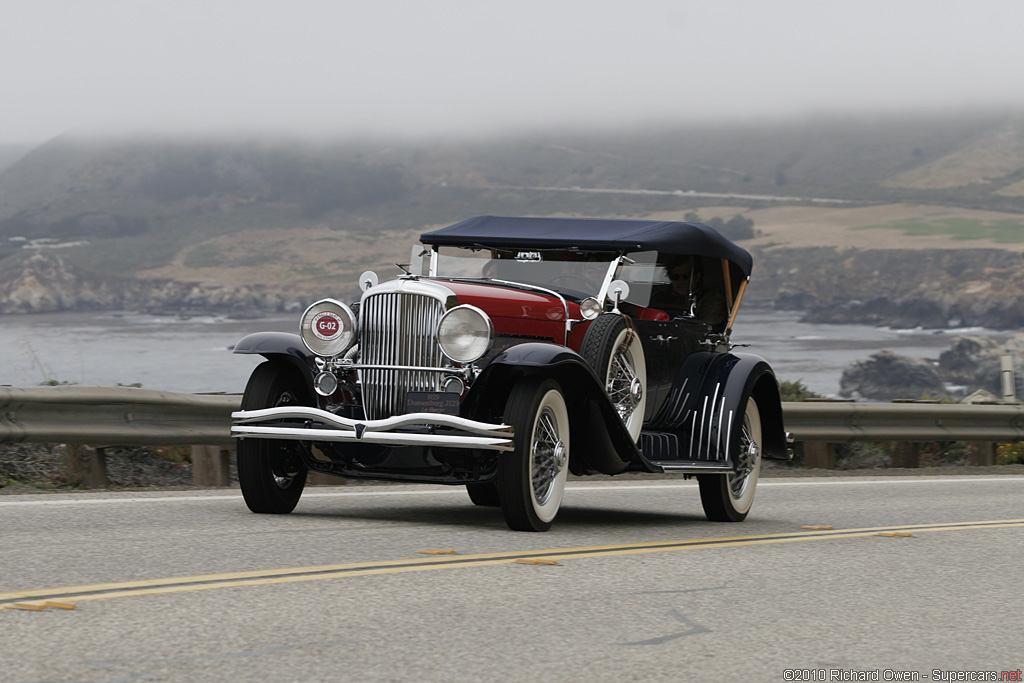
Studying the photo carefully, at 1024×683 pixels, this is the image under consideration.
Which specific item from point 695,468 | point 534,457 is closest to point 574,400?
point 534,457

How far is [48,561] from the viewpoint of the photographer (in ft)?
19.6

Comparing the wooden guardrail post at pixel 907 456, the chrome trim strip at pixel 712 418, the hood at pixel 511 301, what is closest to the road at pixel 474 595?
the chrome trim strip at pixel 712 418

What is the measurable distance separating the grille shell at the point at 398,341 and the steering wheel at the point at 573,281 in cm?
137

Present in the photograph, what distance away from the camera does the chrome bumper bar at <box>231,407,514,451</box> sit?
7.18 meters

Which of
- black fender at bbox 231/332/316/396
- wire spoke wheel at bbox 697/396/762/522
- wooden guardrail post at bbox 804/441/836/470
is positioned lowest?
wooden guardrail post at bbox 804/441/836/470

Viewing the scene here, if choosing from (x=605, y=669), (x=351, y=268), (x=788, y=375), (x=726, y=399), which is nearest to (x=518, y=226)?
(x=726, y=399)

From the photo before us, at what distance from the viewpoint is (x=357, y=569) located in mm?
6047

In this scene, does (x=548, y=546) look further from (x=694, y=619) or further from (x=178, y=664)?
(x=178, y=664)

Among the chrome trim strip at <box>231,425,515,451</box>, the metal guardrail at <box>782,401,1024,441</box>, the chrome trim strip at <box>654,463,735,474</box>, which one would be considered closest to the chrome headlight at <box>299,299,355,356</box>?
the chrome trim strip at <box>231,425,515,451</box>

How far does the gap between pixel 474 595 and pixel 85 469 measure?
5336mm

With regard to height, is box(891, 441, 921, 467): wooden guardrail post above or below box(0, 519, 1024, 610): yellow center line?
below

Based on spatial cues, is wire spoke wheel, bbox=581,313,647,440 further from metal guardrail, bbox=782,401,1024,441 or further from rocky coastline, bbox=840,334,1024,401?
rocky coastline, bbox=840,334,1024,401

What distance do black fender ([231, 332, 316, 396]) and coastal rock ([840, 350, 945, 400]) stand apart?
10962cm

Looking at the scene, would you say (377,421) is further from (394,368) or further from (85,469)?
(85,469)
